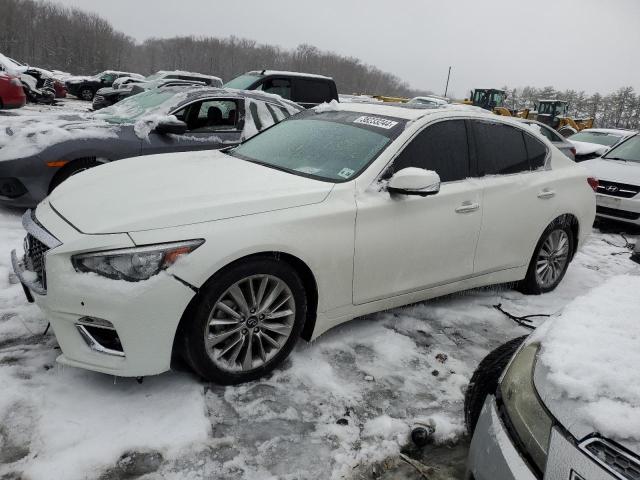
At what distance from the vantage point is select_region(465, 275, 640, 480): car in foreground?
1458 millimetres

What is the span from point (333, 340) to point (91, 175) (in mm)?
2012

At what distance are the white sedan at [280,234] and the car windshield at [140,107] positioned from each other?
2467mm

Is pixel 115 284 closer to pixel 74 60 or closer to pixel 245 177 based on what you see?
pixel 245 177

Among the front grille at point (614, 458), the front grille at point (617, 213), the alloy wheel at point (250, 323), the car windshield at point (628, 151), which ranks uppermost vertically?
the car windshield at point (628, 151)

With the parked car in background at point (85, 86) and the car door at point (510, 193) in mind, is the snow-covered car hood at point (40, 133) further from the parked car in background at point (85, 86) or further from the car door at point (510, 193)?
the parked car in background at point (85, 86)

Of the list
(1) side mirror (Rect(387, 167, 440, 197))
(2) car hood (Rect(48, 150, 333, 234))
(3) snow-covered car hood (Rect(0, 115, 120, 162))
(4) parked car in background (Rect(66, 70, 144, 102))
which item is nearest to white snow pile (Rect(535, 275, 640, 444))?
(1) side mirror (Rect(387, 167, 440, 197))

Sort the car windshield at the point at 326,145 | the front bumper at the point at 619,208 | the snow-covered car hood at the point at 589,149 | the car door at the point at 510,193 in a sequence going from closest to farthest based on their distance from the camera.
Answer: the car windshield at the point at 326,145 < the car door at the point at 510,193 < the front bumper at the point at 619,208 < the snow-covered car hood at the point at 589,149

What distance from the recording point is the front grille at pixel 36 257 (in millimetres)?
2621

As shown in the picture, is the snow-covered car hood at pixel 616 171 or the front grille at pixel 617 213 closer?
the front grille at pixel 617 213

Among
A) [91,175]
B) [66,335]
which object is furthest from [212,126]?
[66,335]

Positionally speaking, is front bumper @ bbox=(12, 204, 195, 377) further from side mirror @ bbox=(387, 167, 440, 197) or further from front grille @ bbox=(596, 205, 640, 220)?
front grille @ bbox=(596, 205, 640, 220)

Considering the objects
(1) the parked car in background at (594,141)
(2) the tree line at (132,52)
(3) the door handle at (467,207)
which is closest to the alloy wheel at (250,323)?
(3) the door handle at (467,207)

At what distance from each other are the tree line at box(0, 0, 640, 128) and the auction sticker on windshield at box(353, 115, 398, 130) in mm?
78464

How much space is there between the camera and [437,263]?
12.0 ft
